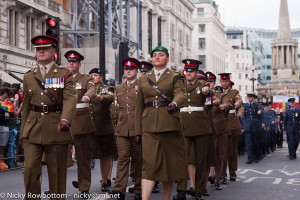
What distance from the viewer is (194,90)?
10.0m

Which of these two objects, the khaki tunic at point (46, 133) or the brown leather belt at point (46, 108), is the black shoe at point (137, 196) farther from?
the brown leather belt at point (46, 108)

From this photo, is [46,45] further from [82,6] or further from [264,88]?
[264,88]

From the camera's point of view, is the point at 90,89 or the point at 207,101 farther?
the point at 207,101

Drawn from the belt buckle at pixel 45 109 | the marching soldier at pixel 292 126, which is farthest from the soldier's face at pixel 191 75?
the marching soldier at pixel 292 126

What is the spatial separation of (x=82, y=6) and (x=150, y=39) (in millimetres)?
18210

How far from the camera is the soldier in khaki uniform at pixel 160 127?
7777 millimetres

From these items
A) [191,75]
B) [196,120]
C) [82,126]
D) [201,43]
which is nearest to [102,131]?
[82,126]

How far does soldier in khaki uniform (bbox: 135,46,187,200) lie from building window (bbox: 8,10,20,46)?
21222mm

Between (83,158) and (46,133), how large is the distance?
2.66 metres

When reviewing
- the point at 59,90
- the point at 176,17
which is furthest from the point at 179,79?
the point at 176,17

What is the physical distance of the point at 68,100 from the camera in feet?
23.6

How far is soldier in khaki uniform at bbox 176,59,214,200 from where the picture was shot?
983cm

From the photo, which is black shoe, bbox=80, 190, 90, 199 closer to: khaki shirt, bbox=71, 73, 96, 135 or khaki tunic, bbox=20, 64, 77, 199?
khaki shirt, bbox=71, 73, 96, 135

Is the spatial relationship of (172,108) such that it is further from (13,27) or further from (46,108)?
(13,27)
